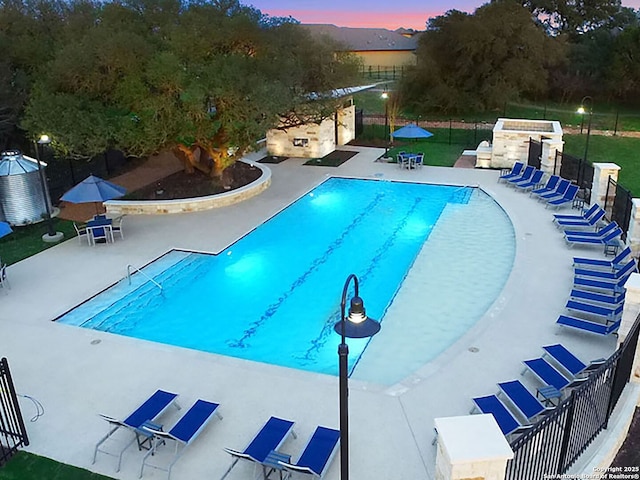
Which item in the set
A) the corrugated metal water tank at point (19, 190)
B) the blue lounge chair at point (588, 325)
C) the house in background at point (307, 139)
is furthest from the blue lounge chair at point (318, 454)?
the house in background at point (307, 139)

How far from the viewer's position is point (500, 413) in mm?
7477

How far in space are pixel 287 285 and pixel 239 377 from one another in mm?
4291

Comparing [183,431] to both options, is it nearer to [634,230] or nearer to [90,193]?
[90,193]

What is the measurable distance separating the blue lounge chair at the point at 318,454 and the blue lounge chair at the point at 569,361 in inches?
154

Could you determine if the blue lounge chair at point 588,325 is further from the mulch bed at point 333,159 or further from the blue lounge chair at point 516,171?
the mulch bed at point 333,159

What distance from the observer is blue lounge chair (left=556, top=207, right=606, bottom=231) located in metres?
14.6

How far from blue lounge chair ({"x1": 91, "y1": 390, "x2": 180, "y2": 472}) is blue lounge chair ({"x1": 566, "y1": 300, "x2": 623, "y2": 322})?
7520mm

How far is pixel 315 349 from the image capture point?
10.5 meters

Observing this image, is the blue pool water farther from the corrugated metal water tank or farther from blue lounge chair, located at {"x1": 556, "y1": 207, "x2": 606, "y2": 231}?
the corrugated metal water tank

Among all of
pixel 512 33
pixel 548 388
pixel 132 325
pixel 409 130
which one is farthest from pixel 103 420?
pixel 512 33

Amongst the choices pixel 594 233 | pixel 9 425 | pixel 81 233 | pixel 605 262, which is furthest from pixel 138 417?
pixel 594 233

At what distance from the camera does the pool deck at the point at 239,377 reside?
24.1 ft

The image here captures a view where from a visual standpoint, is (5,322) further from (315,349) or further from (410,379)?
(410,379)

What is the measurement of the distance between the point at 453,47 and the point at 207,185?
2413cm
